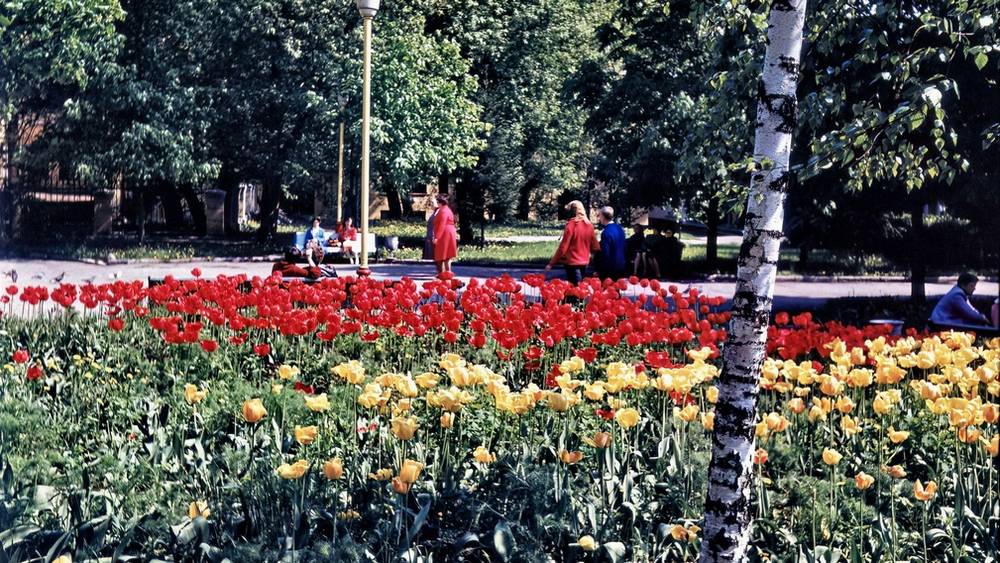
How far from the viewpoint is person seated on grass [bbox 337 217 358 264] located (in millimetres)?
28406

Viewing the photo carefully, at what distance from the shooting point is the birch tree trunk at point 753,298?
4109 mm

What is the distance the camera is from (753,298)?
411 centimetres

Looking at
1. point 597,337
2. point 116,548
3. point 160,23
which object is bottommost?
point 116,548

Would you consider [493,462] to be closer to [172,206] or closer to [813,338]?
[813,338]

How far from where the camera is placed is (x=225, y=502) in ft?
15.3

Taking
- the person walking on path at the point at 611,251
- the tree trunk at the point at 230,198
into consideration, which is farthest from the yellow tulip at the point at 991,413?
the tree trunk at the point at 230,198

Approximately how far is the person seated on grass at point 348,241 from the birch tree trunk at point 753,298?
24664mm

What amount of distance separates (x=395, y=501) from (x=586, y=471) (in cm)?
102

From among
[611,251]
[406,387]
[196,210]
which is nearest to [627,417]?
[406,387]

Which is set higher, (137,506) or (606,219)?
(606,219)

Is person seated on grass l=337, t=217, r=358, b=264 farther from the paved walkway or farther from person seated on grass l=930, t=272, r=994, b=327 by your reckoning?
person seated on grass l=930, t=272, r=994, b=327

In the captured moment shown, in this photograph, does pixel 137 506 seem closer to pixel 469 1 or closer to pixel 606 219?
pixel 606 219

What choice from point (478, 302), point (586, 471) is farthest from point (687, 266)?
point (586, 471)

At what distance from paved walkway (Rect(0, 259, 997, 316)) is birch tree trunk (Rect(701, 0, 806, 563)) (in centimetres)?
1521
